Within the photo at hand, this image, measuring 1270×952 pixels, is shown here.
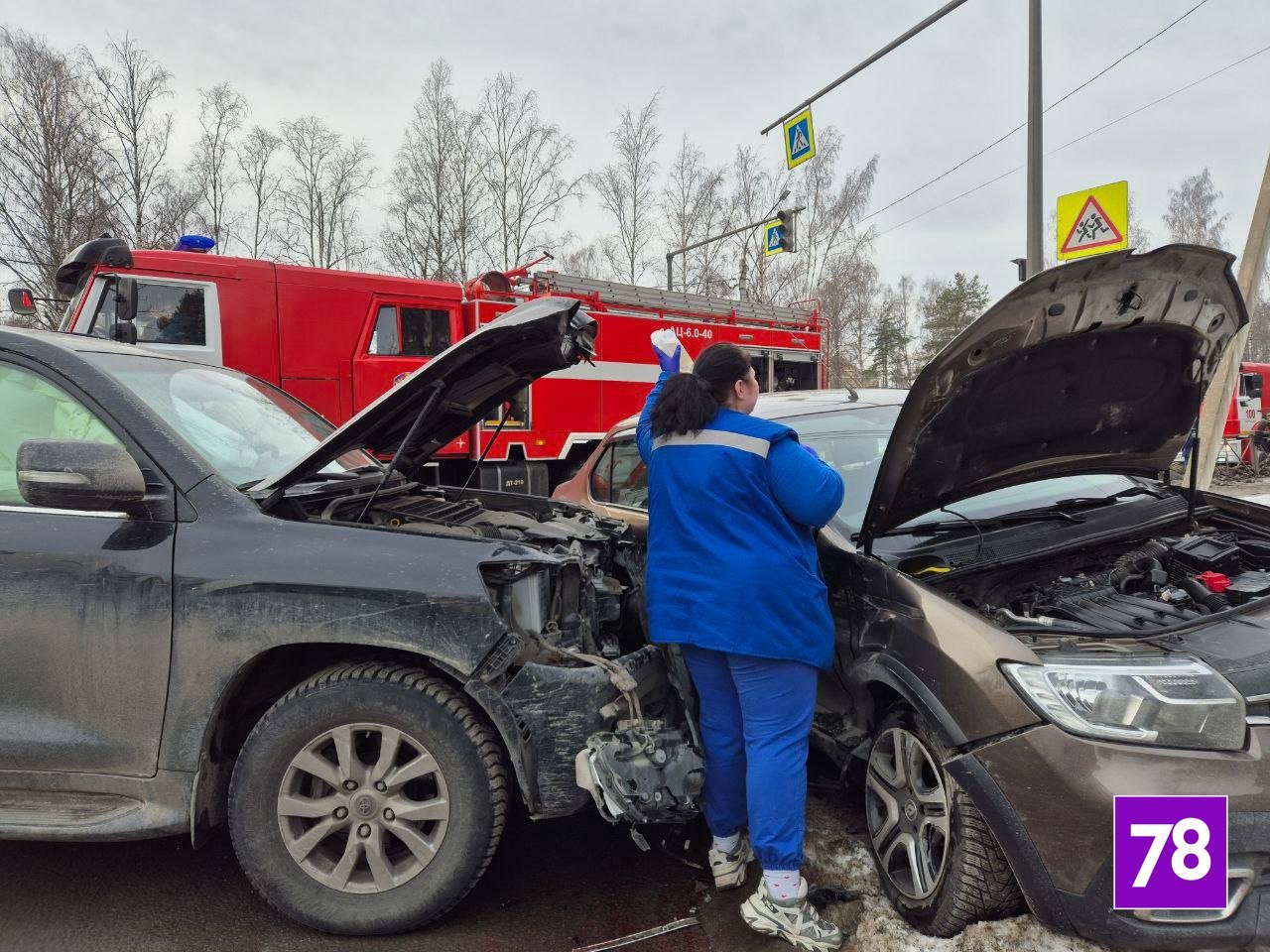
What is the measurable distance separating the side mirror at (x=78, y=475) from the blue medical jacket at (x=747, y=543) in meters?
1.63

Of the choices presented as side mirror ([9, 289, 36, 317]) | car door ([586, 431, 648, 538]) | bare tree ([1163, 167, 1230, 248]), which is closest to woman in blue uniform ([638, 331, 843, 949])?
car door ([586, 431, 648, 538])

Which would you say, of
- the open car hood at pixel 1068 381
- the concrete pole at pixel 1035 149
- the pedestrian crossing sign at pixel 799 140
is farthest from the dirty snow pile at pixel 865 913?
the pedestrian crossing sign at pixel 799 140

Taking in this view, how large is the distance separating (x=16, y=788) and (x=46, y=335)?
1.44 metres

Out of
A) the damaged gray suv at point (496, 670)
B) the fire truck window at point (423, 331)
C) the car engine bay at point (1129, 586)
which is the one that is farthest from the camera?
the fire truck window at point (423, 331)

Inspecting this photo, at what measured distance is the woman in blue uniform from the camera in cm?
234

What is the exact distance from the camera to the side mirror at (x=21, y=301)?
7.39 m

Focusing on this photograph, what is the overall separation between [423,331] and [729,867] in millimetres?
8072

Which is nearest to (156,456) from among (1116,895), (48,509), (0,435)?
(48,509)

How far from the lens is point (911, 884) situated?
2.30 m

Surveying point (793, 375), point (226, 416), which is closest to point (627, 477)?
point (226, 416)

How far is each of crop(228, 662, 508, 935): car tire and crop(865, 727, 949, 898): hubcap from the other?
1.19 meters

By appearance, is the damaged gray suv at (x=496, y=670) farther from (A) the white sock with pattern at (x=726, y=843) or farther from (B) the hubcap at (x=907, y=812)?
(A) the white sock with pattern at (x=726, y=843)

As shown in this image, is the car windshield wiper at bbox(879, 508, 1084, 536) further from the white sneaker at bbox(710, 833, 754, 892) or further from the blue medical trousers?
the white sneaker at bbox(710, 833, 754, 892)

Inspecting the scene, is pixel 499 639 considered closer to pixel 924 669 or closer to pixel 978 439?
pixel 924 669
